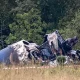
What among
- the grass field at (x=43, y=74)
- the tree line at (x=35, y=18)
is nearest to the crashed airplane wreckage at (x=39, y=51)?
the grass field at (x=43, y=74)

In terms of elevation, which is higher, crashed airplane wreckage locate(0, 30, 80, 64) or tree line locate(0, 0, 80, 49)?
crashed airplane wreckage locate(0, 30, 80, 64)

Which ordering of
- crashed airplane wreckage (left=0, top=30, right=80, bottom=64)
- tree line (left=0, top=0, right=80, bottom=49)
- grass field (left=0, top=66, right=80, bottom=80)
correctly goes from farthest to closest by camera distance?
tree line (left=0, top=0, right=80, bottom=49) < crashed airplane wreckage (left=0, top=30, right=80, bottom=64) < grass field (left=0, top=66, right=80, bottom=80)

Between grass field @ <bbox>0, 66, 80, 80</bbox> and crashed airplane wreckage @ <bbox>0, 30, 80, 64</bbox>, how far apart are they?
5.18 m

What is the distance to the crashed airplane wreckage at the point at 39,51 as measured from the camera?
13191mm

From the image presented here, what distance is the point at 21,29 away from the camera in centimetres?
2308

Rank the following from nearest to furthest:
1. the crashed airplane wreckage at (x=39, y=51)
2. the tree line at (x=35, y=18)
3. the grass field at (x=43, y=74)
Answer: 1. the grass field at (x=43, y=74)
2. the crashed airplane wreckage at (x=39, y=51)
3. the tree line at (x=35, y=18)

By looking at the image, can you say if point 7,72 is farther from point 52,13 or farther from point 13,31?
point 52,13

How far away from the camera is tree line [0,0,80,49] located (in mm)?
22547

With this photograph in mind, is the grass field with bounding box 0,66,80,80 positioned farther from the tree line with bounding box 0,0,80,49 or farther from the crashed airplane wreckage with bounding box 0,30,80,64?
the tree line with bounding box 0,0,80,49

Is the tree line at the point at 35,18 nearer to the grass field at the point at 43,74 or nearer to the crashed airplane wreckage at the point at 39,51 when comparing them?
the crashed airplane wreckage at the point at 39,51

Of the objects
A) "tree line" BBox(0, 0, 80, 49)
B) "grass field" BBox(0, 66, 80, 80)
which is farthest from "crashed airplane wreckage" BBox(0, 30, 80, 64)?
"tree line" BBox(0, 0, 80, 49)

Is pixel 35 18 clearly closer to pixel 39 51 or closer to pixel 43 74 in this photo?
pixel 39 51

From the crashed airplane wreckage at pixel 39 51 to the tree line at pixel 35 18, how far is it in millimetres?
6521

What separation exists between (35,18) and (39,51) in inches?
409
